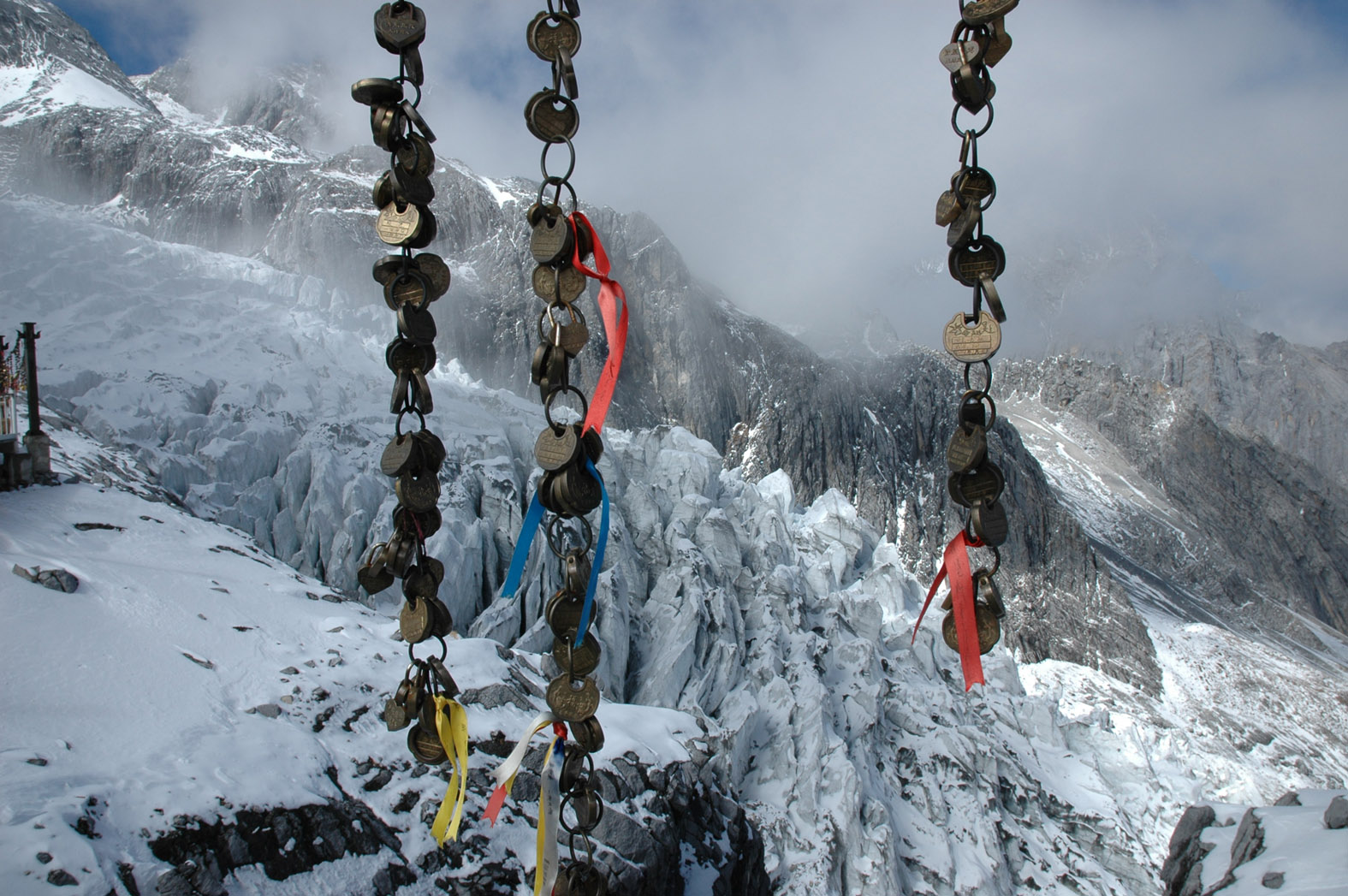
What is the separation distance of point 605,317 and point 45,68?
6045cm

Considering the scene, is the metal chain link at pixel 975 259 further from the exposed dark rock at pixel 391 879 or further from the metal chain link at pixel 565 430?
the exposed dark rock at pixel 391 879

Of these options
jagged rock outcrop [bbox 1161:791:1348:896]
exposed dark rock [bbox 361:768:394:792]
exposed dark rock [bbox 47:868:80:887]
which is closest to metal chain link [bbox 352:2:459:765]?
exposed dark rock [bbox 47:868:80:887]

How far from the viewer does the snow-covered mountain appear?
251 inches

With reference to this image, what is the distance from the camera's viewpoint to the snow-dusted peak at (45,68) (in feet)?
129

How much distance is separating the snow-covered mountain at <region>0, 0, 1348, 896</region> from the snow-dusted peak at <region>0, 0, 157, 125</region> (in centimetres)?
→ 43

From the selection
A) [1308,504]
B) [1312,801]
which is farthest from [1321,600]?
[1312,801]

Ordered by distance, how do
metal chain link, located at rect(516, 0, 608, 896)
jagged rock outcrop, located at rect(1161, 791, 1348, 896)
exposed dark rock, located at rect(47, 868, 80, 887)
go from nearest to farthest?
metal chain link, located at rect(516, 0, 608, 896)
exposed dark rock, located at rect(47, 868, 80, 887)
jagged rock outcrop, located at rect(1161, 791, 1348, 896)

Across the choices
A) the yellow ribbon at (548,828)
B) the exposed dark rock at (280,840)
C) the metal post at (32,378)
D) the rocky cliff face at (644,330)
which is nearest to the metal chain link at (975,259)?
the yellow ribbon at (548,828)

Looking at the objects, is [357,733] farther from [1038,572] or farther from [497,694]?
[1038,572]

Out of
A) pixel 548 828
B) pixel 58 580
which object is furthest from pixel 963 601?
pixel 58 580

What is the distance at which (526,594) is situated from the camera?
19.6m

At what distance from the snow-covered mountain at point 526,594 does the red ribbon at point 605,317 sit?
4868 mm

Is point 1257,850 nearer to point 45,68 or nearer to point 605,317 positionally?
point 605,317

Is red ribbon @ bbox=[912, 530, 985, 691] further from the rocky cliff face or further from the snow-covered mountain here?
the rocky cliff face
